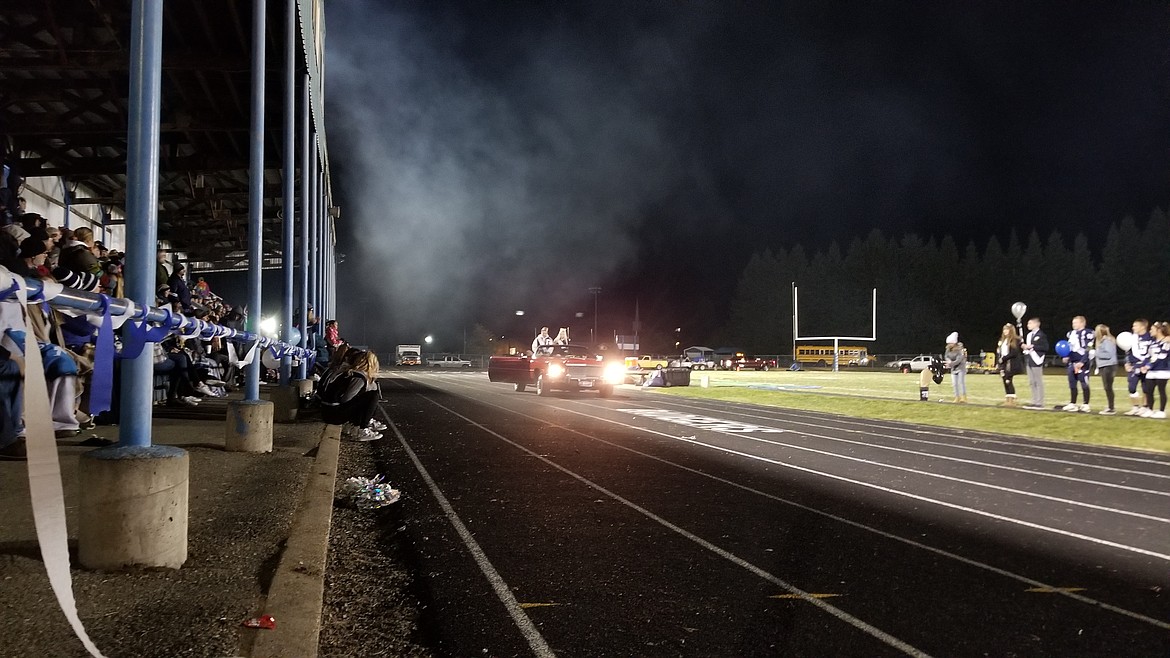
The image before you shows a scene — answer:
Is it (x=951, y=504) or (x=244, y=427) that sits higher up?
(x=244, y=427)

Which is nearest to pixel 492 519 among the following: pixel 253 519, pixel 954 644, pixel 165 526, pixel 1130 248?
pixel 253 519

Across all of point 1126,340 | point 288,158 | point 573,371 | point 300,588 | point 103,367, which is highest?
point 288,158

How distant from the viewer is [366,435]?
39.3ft

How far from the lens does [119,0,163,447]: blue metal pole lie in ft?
14.4

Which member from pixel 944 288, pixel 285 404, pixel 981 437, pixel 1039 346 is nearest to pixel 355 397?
pixel 285 404

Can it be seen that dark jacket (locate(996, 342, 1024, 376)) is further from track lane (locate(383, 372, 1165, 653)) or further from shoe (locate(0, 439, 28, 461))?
shoe (locate(0, 439, 28, 461))

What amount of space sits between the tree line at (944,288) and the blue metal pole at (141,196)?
359 feet

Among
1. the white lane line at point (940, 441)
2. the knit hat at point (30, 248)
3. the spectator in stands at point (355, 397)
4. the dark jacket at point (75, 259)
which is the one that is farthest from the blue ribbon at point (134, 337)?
the white lane line at point (940, 441)

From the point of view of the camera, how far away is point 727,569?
5.10m

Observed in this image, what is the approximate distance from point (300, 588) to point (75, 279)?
4.41 meters

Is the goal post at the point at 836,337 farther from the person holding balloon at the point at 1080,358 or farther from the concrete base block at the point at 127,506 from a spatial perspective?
the concrete base block at the point at 127,506

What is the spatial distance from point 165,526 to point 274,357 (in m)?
8.58

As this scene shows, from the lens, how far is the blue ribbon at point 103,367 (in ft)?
12.0

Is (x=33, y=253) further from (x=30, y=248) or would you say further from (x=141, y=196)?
(x=141, y=196)
